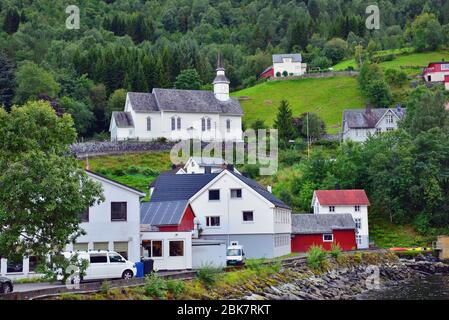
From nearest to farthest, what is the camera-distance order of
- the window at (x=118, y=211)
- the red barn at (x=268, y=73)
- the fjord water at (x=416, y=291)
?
1. the window at (x=118, y=211)
2. the fjord water at (x=416, y=291)
3. the red barn at (x=268, y=73)

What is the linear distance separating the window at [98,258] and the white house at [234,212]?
847 inches

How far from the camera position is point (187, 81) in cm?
12800

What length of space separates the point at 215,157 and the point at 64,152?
60.7m

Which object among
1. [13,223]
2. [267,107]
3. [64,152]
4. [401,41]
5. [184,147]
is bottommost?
[13,223]

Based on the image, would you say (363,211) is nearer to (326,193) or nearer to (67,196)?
(326,193)

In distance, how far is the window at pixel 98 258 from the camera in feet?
132

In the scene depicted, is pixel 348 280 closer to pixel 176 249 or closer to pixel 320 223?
pixel 176 249

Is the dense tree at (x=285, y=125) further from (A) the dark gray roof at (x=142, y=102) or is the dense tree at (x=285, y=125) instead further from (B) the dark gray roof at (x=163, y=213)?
(B) the dark gray roof at (x=163, y=213)

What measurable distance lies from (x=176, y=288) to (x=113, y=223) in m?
11.5

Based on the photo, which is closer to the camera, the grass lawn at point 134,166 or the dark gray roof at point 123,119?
the grass lawn at point 134,166

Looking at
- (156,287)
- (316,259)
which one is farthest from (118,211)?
(316,259)

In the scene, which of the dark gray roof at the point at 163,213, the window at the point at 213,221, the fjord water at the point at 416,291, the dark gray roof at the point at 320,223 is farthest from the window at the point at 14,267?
the dark gray roof at the point at 320,223

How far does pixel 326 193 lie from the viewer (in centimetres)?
7794
